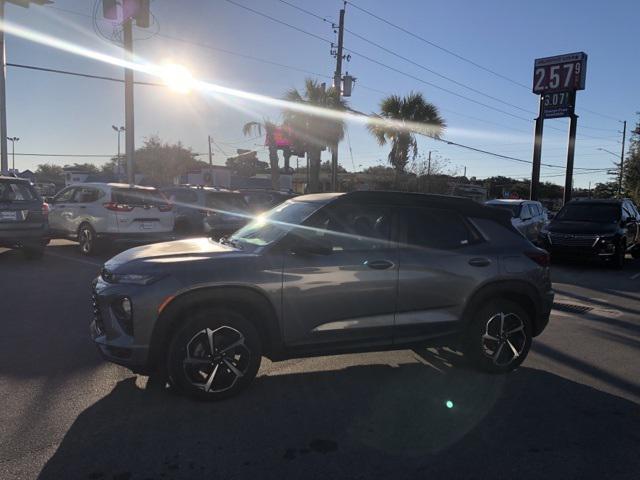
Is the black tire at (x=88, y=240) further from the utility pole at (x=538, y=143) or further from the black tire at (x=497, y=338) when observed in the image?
the utility pole at (x=538, y=143)

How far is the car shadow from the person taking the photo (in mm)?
3203

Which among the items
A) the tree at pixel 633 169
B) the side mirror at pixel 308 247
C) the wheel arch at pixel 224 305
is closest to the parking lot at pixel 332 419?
the wheel arch at pixel 224 305

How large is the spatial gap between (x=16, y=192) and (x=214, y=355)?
838 cm

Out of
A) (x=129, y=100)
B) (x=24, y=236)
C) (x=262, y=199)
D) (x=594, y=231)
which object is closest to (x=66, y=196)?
(x=24, y=236)

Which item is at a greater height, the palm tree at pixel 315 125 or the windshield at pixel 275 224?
the palm tree at pixel 315 125

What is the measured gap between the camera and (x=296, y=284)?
409 cm

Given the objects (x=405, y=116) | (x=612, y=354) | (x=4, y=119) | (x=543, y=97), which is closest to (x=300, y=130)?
(x=405, y=116)

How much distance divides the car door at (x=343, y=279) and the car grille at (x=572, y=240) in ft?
32.1

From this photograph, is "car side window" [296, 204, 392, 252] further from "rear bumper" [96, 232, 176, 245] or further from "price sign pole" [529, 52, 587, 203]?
"price sign pole" [529, 52, 587, 203]

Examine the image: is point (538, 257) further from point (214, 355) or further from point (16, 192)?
point (16, 192)

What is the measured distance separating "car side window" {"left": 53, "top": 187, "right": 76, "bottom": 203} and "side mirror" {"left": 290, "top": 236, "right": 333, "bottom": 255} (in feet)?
32.0

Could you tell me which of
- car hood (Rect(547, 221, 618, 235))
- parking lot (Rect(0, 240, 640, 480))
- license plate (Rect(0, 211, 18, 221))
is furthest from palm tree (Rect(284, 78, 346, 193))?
parking lot (Rect(0, 240, 640, 480))

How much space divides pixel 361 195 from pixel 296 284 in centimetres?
113

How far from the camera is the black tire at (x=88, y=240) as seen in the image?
1151cm
